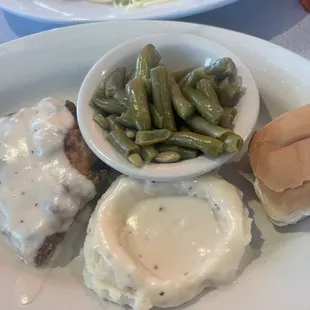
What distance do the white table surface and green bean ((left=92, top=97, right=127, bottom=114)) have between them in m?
1.08

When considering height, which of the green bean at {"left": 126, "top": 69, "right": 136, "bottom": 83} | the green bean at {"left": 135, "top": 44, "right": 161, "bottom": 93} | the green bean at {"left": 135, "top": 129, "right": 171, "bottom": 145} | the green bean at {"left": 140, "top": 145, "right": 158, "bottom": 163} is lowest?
the green bean at {"left": 140, "top": 145, "right": 158, "bottom": 163}

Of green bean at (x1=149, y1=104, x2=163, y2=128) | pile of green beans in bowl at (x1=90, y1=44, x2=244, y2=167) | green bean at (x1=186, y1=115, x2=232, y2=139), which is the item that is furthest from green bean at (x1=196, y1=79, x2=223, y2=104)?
green bean at (x1=149, y1=104, x2=163, y2=128)

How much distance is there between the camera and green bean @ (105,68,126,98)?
8.77 ft

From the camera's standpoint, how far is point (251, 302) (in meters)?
2.33

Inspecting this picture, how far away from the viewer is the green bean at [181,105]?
2.48m

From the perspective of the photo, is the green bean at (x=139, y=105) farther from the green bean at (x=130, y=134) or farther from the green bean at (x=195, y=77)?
the green bean at (x=195, y=77)

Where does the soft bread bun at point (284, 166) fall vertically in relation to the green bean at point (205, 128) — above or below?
below

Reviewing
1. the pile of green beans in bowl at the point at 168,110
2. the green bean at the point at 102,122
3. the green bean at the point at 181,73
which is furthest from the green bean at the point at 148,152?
the green bean at the point at 181,73

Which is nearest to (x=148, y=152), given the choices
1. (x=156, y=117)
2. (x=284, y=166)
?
(x=156, y=117)

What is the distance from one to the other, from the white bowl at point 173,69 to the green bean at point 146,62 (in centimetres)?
12

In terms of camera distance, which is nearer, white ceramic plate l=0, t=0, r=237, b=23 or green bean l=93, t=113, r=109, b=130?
green bean l=93, t=113, r=109, b=130

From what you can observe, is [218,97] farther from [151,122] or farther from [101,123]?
[101,123]

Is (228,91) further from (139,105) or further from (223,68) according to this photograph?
(139,105)

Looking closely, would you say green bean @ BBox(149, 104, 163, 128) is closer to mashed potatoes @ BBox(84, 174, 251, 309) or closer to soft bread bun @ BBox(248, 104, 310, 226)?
mashed potatoes @ BBox(84, 174, 251, 309)
